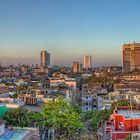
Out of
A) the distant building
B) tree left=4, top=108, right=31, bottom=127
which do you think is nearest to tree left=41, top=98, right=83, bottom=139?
tree left=4, top=108, right=31, bottom=127

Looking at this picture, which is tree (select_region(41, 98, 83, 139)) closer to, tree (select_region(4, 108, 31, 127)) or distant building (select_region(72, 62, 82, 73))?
tree (select_region(4, 108, 31, 127))

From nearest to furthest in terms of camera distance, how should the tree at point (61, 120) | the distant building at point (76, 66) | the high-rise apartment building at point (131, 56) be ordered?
1. the tree at point (61, 120)
2. the high-rise apartment building at point (131, 56)
3. the distant building at point (76, 66)

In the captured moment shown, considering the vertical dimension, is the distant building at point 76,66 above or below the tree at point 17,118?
above

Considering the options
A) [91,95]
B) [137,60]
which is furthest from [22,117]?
[137,60]

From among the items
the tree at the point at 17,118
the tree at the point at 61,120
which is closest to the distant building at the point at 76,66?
the tree at the point at 61,120

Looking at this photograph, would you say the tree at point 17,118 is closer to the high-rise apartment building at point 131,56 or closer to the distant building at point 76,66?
the high-rise apartment building at point 131,56

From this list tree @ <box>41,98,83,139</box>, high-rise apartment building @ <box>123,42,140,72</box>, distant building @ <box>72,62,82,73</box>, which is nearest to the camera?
tree @ <box>41,98,83,139</box>
